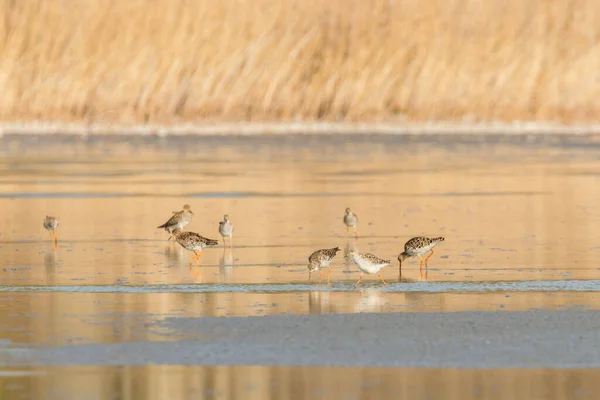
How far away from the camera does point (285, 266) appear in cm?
1642

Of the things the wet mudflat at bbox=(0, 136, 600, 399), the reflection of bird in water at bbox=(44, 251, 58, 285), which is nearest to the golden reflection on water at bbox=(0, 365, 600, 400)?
the wet mudflat at bbox=(0, 136, 600, 399)

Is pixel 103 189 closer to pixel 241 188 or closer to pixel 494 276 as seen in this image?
pixel 241 188

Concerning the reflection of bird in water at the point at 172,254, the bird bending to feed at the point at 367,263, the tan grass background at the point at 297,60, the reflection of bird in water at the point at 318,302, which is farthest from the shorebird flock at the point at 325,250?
the tan grass background at the point at 297,60

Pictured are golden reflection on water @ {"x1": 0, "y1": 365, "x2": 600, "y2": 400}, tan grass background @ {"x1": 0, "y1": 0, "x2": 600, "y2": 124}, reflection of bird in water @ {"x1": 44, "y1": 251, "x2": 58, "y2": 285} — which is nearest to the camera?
golden reflection on water @ {"x1": 0, "y1": 365, "x2": 600, "y2": 400}

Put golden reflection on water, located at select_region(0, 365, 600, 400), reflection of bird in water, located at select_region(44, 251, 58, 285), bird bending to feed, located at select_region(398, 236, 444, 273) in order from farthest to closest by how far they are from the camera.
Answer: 1. bird bending to feed, located at select_region(398, 236, 444, 273)
2. reflection of bird in water, located at select_region(44, 251, 58, 285)
3. golden reflection on water, located at select_region(0, 365, 600, 400)

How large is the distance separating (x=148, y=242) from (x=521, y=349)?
905 centimetres

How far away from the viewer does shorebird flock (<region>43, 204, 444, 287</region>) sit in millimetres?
14461

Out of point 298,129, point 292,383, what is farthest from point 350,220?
point 298,129

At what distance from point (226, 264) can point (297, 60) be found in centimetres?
8083

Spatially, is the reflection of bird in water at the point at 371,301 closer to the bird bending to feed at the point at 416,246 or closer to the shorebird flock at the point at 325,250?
the shorebird flock at the point at 325,250

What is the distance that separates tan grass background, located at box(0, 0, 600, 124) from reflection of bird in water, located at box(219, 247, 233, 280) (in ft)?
235

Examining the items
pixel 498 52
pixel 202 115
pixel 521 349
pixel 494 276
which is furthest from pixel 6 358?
pixel 498 52

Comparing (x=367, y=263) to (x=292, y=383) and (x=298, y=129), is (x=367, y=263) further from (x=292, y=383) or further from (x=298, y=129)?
(x=298, y=129)

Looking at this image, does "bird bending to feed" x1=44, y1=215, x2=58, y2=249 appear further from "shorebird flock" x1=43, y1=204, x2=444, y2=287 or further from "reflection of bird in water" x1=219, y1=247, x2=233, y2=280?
"reflection of bird in water" x1=219, y1=247, x2=233, y2=280
